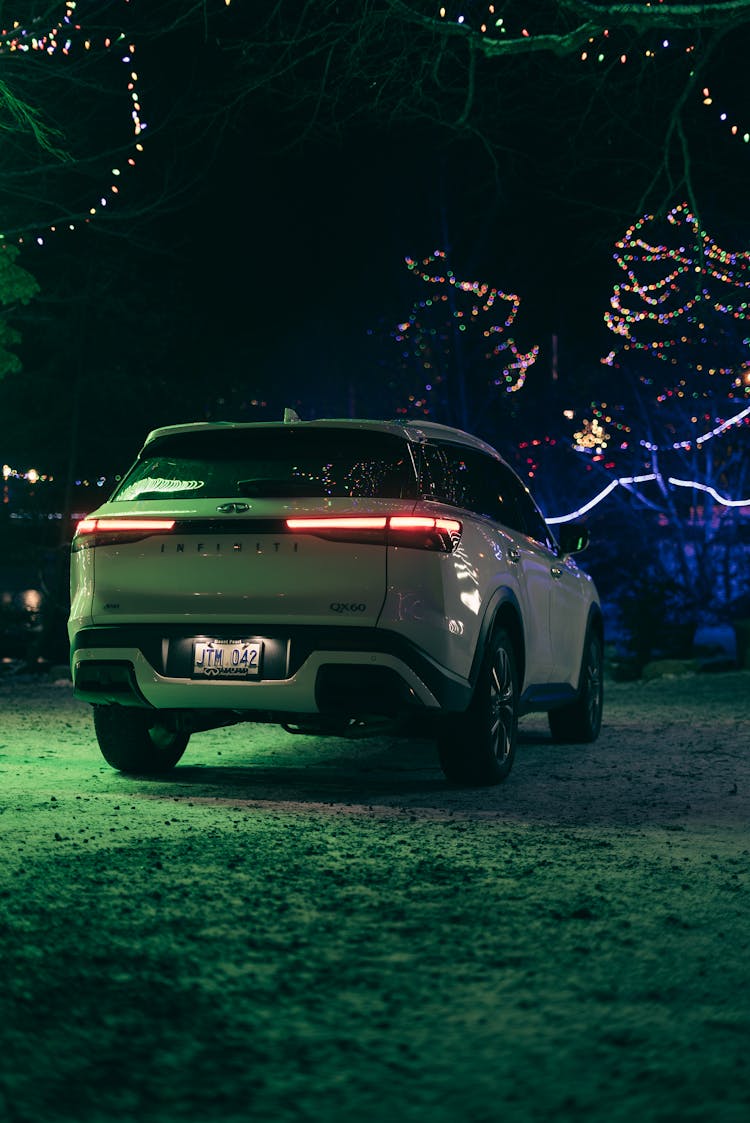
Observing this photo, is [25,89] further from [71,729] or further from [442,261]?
[442,261]

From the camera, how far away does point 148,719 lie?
894cm

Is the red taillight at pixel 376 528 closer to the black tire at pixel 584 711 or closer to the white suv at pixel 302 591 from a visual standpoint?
the white suv at pixel 302 591

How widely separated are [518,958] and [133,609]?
3917mm

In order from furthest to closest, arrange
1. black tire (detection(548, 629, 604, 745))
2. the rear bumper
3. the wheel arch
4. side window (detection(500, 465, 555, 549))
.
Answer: black tire (detection(548, 629, 604, 745)), side window (detection(500, 465, 555, 549)), the wheel arch, the rear bumper

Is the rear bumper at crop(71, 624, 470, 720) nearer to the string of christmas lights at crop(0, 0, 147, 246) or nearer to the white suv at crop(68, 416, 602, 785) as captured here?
the white suv at crop(68, 416, 602, 785)

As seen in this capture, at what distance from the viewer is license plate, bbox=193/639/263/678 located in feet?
25.6

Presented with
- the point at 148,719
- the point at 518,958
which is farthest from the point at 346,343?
the point at 518,958

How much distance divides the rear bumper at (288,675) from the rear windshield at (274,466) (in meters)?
0.77

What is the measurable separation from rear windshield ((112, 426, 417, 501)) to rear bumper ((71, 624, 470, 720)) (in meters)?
0.77

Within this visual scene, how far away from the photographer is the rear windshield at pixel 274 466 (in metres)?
7.89

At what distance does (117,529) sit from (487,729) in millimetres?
2364

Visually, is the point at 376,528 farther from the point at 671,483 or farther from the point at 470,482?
the point at 671,483

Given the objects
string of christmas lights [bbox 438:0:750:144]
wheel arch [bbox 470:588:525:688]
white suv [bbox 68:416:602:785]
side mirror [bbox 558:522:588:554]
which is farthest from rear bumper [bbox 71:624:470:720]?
string of christmas lights [bbox 438:0:750:144]

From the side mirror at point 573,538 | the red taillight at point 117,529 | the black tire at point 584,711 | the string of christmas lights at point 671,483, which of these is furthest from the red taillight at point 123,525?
the string of christmas lights at point 671,483
